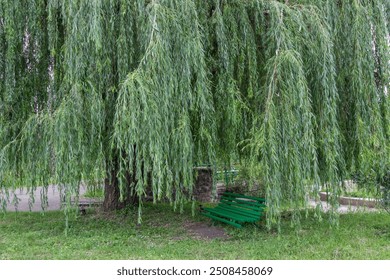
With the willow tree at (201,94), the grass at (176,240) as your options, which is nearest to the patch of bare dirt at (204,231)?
the grass at (176,240)

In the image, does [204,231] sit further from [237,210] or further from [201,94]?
[201,94]

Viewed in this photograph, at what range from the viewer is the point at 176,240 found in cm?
646

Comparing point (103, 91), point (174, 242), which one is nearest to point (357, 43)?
point (103, 91)

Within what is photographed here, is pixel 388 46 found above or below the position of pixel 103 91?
above

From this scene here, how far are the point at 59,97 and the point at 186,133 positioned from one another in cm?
196

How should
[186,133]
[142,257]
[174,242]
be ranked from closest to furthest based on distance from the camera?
[186,133]
[142,257]
[174,242]

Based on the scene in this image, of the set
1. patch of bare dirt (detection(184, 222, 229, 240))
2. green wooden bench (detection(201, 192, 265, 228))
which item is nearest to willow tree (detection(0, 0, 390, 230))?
green wooden bench (detection(201, 192, 265, 228))

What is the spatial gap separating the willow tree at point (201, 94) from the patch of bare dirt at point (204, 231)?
134 cm

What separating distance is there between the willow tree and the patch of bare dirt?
1.34 metres

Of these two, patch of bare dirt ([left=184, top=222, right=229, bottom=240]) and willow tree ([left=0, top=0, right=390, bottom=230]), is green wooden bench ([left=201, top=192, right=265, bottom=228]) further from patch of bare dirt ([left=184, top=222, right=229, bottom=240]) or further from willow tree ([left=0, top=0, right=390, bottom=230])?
willow tree ([left=0, top=0, right=390, bottom=230])

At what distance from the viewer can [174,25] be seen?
206 inches

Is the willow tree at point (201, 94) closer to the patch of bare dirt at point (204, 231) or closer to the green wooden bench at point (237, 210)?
the green wooden bench at point (237, 210)

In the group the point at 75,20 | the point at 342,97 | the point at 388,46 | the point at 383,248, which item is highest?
the point at 75,20

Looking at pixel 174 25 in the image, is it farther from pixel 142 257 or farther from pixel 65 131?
pixel 142 257
